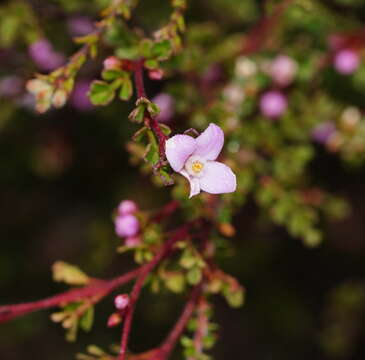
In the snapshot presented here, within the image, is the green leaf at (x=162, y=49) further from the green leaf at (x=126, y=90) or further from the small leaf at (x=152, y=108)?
the small leaf at (x=152, y=108)

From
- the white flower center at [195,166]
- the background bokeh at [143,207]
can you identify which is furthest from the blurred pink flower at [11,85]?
the white flower center at [195,166]

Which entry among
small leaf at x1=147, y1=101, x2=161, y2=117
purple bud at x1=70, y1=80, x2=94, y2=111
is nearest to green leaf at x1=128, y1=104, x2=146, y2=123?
small leaf at x1=147, y1=101, x2=161, y2=117

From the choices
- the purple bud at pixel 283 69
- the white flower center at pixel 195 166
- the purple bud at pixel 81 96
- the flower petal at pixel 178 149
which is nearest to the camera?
the flower petal at pixel 178 149

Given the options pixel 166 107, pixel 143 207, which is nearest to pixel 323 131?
pixel 166 107

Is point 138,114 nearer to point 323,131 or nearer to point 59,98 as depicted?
point 59,98

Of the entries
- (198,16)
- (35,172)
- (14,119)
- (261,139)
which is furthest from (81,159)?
(261,139)

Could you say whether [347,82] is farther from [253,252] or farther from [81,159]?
[81,159]
